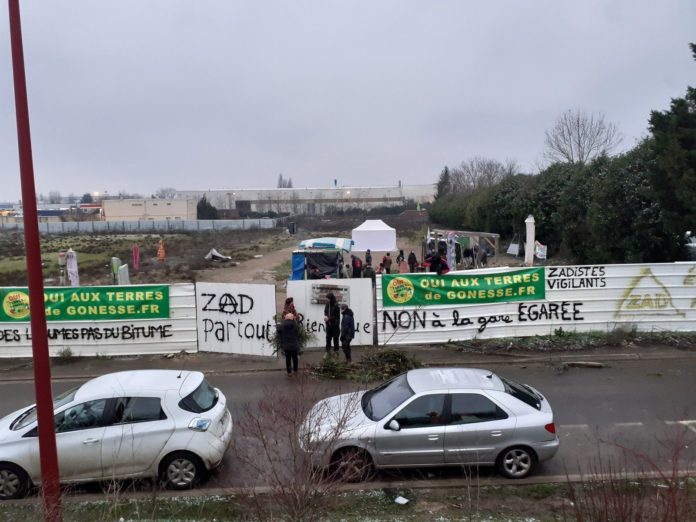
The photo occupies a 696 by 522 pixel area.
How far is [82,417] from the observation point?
24.3ft

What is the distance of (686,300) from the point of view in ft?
47.8

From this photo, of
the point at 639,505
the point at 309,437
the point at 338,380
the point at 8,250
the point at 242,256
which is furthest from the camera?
the point at 8,250

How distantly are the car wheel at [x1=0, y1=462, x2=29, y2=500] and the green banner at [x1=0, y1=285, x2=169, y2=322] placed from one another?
24.3ft

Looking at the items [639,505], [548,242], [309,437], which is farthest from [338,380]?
[548,242]

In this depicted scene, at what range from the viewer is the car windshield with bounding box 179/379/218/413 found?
7703 mm

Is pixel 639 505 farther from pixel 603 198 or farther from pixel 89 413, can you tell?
pixel 603 198

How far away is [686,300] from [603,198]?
8648 millimetres

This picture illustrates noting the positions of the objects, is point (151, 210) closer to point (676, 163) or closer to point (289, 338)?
point (289, 338)

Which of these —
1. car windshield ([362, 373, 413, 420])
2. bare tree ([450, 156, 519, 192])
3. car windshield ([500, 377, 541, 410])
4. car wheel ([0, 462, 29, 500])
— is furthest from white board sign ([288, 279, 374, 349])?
bare tree ([450, 156, 519, 192])

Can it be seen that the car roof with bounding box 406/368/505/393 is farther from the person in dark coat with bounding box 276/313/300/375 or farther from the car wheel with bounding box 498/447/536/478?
the person in dark coat with bounding box 276/313/300/375

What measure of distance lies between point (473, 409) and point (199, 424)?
3695mm

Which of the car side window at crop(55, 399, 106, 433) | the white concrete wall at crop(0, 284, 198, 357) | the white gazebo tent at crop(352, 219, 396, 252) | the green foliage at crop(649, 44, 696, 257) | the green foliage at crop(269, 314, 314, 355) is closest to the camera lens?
the car side window at crop(55, 399, 106, 433)

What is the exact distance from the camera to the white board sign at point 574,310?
14.6 meters

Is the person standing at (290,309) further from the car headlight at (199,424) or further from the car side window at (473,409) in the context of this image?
the car side window at (473,409)
